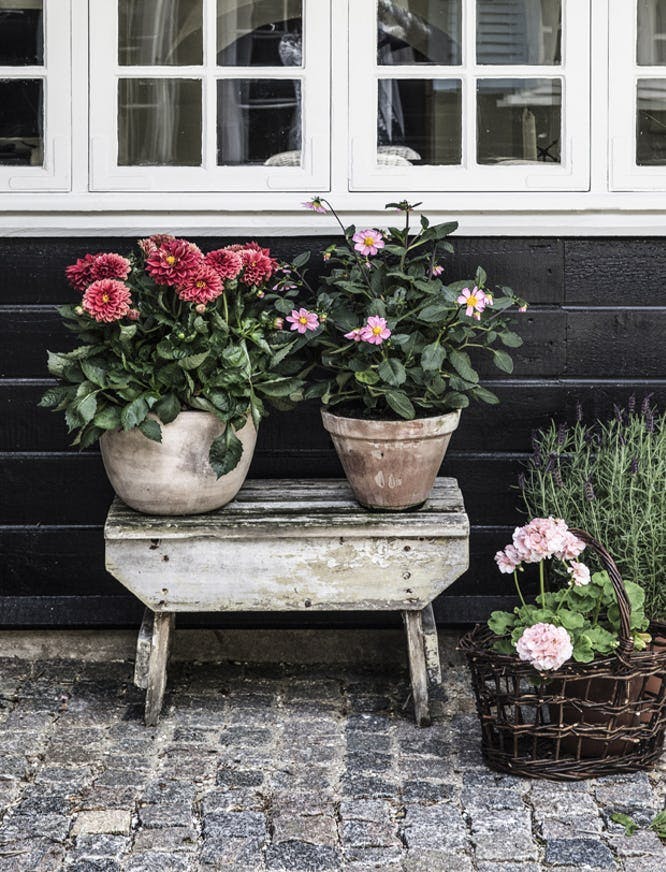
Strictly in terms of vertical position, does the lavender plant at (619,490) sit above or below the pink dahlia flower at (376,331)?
below

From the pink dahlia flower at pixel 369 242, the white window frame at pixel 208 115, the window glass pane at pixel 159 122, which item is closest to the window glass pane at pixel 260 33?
the white window frame at pixel 208 115

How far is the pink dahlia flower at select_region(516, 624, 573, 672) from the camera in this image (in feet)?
10.3

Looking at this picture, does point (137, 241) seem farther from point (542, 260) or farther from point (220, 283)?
point (542, 260)

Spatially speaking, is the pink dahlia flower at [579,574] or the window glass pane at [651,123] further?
the window glass pane at [651,123]

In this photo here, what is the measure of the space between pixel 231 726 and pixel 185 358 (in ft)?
3.53

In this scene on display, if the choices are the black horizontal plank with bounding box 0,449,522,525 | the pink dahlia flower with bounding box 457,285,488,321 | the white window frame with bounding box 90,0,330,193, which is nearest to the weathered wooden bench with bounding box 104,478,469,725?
the black horizontal plank with bounding box 0,449,522,525

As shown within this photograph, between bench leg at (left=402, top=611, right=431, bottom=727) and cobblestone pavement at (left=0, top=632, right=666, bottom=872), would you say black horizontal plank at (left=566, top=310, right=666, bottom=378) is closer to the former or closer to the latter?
bench leg at (left=402, top=611, right=431, bottom=727)

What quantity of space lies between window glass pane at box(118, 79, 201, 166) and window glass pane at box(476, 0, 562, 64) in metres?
0.92

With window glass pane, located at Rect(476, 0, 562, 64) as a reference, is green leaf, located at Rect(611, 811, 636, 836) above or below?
below

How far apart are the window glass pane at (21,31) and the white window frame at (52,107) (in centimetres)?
4

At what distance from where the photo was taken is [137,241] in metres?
4.01

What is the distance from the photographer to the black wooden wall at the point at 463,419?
4.03m

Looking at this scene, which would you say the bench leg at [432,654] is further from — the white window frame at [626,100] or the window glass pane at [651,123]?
the window glass pane at [651,123]

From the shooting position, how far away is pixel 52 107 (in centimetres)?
393
